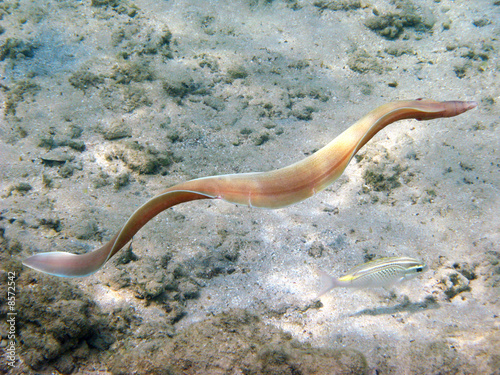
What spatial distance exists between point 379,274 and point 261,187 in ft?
4.45

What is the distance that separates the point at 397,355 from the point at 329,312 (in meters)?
0.62

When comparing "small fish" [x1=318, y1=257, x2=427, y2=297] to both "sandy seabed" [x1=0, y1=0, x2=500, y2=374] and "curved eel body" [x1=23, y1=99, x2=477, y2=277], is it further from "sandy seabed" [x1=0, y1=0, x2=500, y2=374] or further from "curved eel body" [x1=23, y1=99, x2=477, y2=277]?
"curved eel body" [x1=23, y1=99, x2=477, y2=277]

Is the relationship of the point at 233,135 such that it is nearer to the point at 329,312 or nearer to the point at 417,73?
the point at 329,312

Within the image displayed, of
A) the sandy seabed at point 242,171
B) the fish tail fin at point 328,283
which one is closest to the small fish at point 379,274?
the fish tail fin at point 328,283

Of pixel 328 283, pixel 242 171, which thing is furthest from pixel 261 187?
pixel 242 171

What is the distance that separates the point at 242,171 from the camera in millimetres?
3625

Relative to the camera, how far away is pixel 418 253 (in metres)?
2.90

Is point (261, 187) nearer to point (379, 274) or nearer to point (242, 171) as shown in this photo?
point (379, 274)

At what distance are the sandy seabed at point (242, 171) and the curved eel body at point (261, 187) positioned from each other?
0.45 m

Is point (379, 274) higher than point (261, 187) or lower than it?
lower

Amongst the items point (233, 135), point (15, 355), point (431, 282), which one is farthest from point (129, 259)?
point (431, 282)

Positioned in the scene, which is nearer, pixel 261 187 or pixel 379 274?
pixel 261 187

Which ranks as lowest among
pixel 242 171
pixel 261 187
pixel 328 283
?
pixel 328 283

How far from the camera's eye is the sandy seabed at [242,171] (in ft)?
6.18
